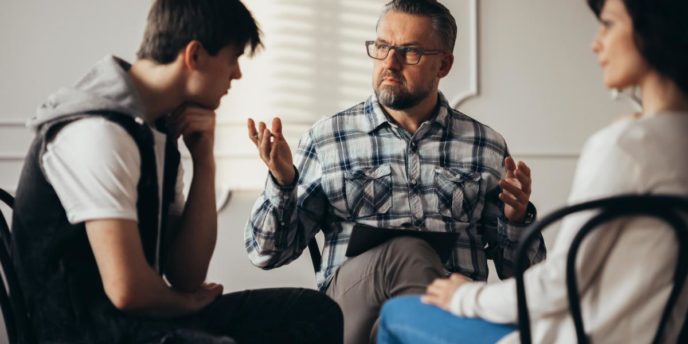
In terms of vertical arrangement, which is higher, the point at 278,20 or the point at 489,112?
the point at 278,20

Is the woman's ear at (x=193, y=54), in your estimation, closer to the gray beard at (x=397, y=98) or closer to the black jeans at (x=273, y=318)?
the black jeans at (x=273, y=318)

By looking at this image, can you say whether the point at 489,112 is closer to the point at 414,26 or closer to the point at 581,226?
the point at 414,26

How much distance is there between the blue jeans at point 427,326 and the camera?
1.31 meters

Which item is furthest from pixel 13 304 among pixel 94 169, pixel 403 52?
pixel 403 52

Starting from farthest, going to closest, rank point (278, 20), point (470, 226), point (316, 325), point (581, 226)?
point (278, 20), point (470, 226), point (316, 325), point (581, 226)

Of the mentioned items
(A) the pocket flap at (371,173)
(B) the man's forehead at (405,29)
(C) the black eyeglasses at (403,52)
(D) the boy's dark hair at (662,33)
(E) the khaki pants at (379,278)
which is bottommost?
(E) the khaki pants at (379,278)

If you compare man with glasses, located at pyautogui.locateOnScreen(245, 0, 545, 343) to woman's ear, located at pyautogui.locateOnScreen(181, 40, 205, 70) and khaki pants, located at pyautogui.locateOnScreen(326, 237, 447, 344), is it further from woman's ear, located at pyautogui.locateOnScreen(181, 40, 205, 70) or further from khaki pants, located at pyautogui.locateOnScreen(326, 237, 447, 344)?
woman's ear, located at pyautogui.locateOnScreen(181, 40, 205, 70)

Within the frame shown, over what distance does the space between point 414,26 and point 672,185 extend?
1.29m

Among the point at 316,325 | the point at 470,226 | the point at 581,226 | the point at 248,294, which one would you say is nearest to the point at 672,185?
the point at 581,226

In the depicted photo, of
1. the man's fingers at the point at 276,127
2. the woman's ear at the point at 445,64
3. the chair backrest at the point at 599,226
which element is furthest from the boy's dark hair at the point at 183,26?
the woman's ear at the point at 445,64

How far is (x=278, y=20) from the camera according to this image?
317cm

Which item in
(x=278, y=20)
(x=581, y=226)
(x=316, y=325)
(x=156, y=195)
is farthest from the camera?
(x=278, y=20)

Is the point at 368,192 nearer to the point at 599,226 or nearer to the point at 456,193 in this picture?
the point at 456,193

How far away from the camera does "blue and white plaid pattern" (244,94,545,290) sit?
2223mm
